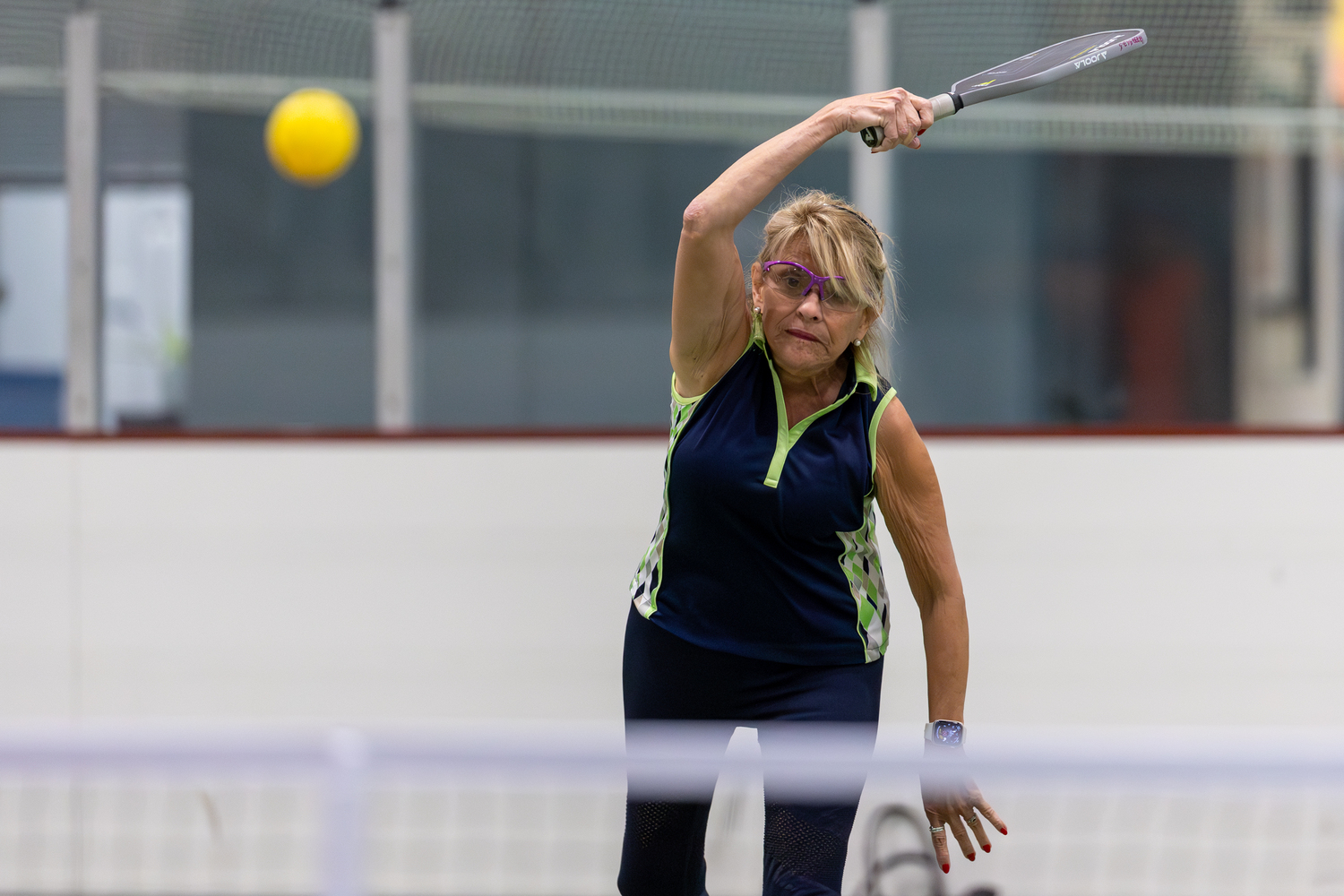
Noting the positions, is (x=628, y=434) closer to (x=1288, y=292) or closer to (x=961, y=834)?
(x=961, y=834)

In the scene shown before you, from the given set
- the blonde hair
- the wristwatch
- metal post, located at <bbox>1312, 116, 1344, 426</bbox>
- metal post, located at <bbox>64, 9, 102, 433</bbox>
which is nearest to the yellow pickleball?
metal post, located at <bbox>64, 9, 102, 433</bbox>

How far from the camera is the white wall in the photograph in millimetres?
3369

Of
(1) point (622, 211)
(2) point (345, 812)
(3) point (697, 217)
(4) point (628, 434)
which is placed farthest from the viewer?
(1) point (622, 211)

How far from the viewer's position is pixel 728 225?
6.23 feet

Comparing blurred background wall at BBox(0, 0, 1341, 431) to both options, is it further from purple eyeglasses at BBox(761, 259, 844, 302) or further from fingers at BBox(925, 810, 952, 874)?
fingers at BBox(925, 810, 952, 874)

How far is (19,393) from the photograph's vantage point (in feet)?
11.7

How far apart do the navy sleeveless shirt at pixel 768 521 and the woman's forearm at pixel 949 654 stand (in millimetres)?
124

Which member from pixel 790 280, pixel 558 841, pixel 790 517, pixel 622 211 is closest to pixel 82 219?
pixel 622 211

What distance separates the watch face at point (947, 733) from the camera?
6.73ft

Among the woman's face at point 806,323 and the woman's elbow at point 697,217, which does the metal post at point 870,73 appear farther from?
the woman's elbow at point 697,217

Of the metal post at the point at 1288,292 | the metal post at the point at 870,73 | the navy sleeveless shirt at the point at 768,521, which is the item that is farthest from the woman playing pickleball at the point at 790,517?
the metal post at the point at 1288,292

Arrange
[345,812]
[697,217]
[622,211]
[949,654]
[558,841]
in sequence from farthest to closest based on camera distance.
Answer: [622,211], [558,841], [949,654], [697,217], [345,812]

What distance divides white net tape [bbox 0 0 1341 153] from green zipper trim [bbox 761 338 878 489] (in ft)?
5.95

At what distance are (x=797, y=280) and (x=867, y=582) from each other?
1.74 ft
